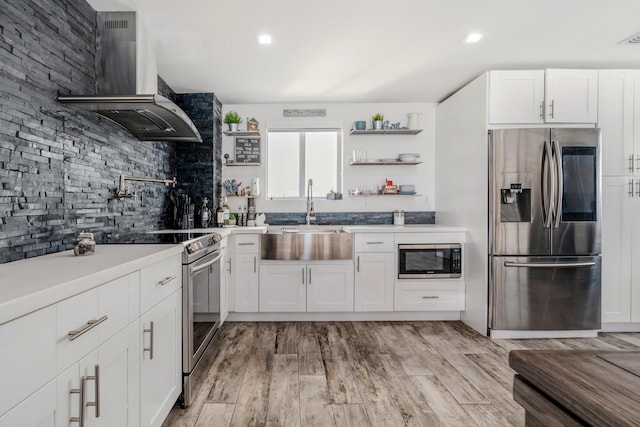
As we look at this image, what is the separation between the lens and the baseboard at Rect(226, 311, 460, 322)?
3.33 metres

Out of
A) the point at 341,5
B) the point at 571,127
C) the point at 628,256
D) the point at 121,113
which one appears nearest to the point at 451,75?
the point at 571,127

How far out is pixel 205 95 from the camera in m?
3.56

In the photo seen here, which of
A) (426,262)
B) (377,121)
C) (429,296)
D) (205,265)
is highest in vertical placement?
(377,121)

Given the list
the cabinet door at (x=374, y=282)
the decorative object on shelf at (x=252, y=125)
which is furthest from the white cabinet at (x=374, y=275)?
the decorative object on shelf at (x=252, y=125)

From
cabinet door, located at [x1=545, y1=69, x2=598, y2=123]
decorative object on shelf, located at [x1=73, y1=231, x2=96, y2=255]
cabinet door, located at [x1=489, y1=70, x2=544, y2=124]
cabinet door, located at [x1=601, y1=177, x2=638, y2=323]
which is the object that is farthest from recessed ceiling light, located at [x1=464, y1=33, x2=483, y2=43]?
decorative object on shelf, located at [x1=73, y1=231, x2=96, y2=255]

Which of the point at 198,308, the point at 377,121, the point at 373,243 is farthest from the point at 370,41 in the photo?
the point at 198,308

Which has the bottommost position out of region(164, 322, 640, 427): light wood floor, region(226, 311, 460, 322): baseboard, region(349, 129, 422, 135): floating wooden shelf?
region(164, 322, 640, 427): light wood floor

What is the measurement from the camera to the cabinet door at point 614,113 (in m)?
2.94

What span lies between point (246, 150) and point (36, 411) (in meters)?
3.34

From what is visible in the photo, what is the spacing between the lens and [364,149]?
13.0 ft

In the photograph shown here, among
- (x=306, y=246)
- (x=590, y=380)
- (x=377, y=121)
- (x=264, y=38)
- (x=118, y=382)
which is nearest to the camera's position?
(x=590, y=380)

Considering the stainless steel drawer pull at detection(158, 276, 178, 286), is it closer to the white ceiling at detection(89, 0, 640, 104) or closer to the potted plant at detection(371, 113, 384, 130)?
the white ceiling at detection(89, 0, 640, 104)

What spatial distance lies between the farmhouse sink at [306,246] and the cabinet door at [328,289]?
128 mm

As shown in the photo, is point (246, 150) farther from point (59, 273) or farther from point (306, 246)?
point (59, 273)
